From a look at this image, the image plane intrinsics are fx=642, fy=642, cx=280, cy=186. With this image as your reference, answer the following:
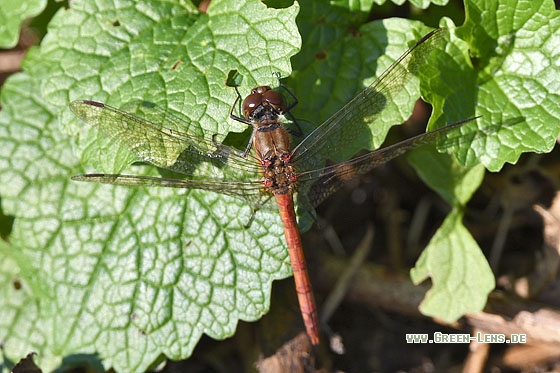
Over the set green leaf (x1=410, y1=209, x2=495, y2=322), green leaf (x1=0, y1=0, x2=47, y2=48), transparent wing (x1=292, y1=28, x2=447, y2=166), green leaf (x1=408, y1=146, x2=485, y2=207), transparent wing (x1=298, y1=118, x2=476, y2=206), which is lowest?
green leaf (x1=410, y1=209, x2=495, y2=322)

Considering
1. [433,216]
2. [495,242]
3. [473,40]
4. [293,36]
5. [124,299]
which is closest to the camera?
[293,36]

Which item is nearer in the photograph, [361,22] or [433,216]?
[361,22]

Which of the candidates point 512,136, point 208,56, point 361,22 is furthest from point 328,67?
point 512,136

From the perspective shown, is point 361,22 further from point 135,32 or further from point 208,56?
point 135,32

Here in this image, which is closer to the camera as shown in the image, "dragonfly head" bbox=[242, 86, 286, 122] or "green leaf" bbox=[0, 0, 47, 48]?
"dragonfly head" bbox=[242, 86, 286, 122]

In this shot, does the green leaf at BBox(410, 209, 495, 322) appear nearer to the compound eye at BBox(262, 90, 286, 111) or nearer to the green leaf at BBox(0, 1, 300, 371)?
the green leaf at BBox(0, 1, 300, 371)

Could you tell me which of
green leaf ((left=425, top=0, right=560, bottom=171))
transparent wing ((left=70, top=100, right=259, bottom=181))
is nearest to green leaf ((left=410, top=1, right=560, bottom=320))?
green leaf ((left=425, top=0, right=560, bottom=171))

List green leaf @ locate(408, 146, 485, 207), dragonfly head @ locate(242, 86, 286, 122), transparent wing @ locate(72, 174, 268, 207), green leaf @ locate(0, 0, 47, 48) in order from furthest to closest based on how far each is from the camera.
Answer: green leaf @ locate(0, 0, 47, 48), green leaf @ locate(408, 146, 485, 207), dragonfly head @ locate(242, 86, 286, 122), transparent wing @ locate(72, 174, 268, 207)
